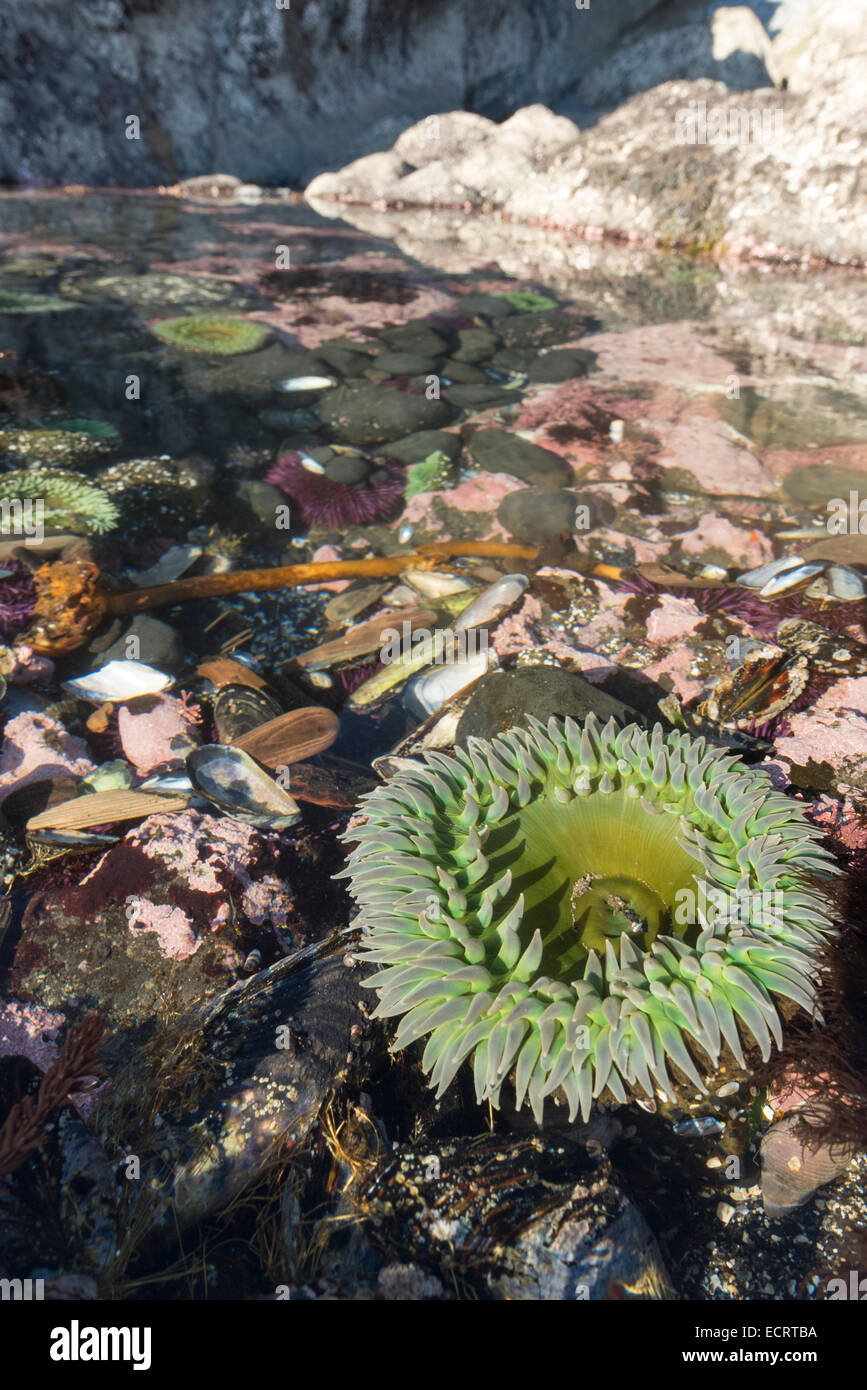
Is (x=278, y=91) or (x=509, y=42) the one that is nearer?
(x=278, y=91)

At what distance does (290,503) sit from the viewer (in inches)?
191

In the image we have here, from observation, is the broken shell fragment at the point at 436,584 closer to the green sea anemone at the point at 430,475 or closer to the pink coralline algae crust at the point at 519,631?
the pink coralline algae crust at the point at 519,631

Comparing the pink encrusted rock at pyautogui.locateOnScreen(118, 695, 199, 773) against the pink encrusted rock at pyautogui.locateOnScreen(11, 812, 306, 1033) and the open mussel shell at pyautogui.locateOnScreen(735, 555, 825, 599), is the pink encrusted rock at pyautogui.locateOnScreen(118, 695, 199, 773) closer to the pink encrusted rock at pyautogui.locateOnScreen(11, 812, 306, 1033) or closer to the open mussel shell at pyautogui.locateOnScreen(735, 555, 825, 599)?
the pink encrusted rock at pyautogui.locateOnScreen(11, 812, 306, 1033)

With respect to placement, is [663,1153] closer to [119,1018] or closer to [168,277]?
[119,1018]

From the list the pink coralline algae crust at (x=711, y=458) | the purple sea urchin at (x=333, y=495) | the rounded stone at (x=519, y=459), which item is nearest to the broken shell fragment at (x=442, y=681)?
the purple sea urchin at (x=333, y=495)

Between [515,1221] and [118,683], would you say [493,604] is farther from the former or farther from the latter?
[515,1221]

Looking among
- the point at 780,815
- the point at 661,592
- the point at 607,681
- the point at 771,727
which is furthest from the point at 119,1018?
the point at 661,592

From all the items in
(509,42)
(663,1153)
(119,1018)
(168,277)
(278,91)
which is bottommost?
(663,1153)

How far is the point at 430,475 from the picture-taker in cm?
516

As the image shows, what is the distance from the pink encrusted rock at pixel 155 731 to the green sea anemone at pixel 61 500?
5.16 ft

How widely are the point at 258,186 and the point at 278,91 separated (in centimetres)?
199

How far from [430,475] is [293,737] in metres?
2.67

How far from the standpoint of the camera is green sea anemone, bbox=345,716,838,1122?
177cm

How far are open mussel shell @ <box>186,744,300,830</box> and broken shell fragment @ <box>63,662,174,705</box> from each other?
0.55 meters
